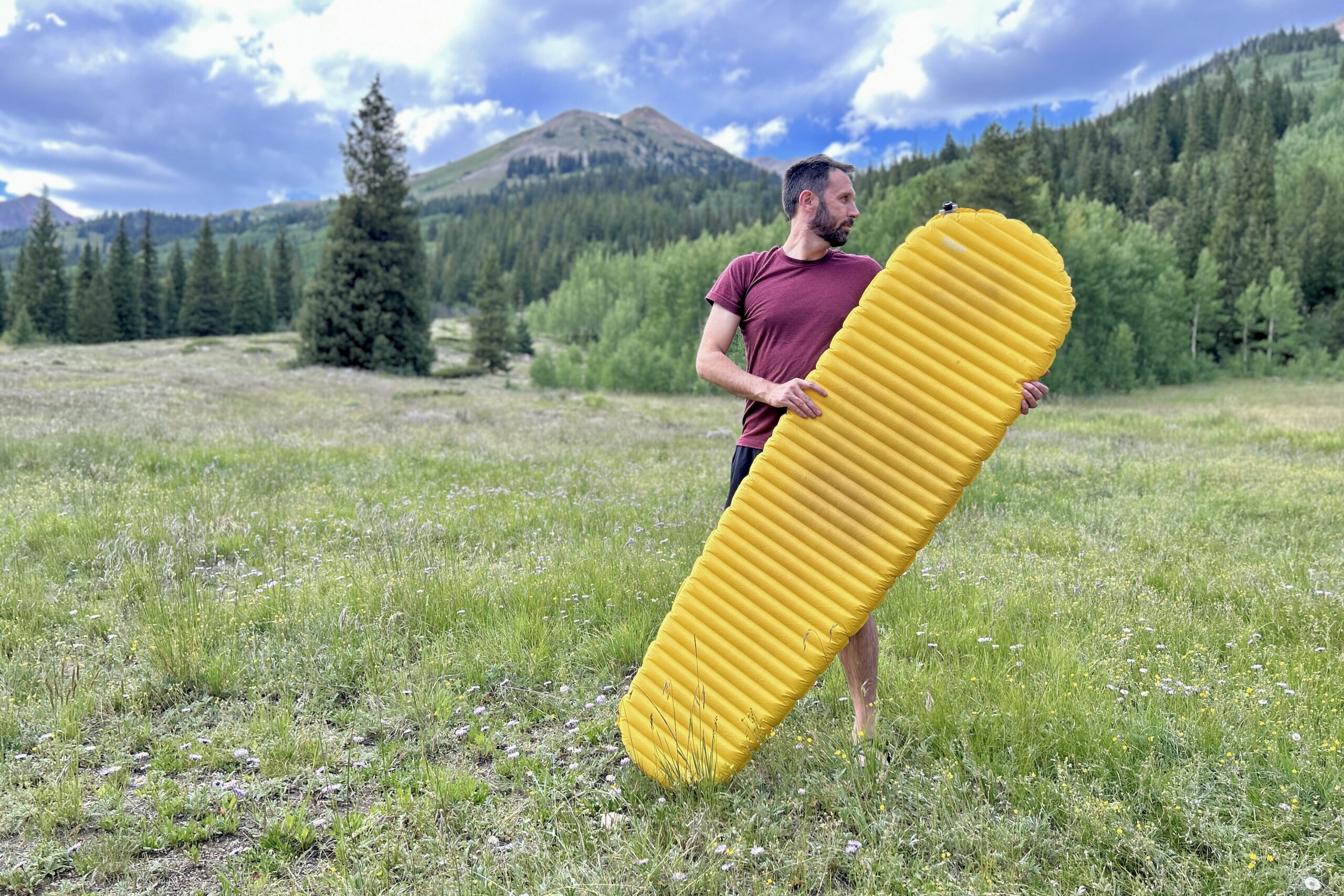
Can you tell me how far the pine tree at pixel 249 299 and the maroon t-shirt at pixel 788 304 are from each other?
288 ft

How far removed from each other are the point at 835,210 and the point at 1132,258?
5550 centimetres

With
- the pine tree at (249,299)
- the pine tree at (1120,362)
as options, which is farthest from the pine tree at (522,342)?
the pine tree at (1120,362)

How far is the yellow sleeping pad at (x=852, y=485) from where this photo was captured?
338 centimetres

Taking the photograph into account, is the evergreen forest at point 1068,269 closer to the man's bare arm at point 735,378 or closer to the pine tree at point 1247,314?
the pine tree at point 1247,314

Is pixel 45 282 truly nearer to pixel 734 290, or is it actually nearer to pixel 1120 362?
pixel 734 290

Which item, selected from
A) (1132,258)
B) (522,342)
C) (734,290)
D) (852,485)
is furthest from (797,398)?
(522,342)

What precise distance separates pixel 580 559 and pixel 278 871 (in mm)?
3691

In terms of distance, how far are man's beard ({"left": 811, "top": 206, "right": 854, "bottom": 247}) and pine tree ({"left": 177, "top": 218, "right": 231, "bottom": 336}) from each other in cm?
8647

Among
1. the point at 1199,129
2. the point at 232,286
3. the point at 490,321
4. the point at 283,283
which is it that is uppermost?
the point at 1199,129

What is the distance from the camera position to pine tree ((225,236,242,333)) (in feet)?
250

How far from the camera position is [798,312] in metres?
3.76

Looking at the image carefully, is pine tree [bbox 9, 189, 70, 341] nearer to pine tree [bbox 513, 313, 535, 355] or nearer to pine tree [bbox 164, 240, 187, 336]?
pine tree [bbox 164, 240, 187, 336]

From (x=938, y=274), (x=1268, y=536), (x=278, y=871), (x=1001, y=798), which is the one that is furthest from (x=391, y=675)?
(x=1268, y=536)

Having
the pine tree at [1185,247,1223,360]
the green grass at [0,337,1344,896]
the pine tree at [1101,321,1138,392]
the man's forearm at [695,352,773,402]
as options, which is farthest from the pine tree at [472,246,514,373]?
the pine tree at [1185,247,1223,360]
